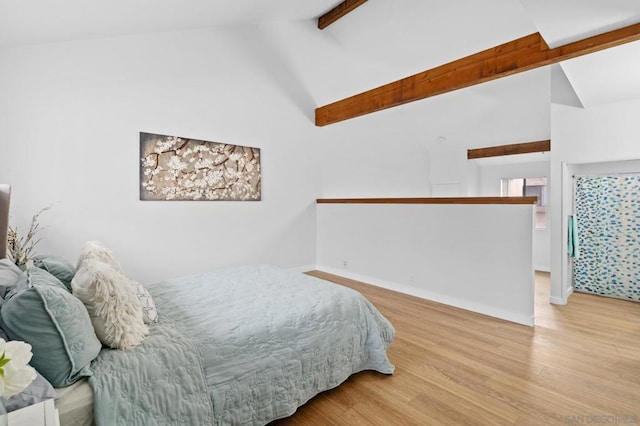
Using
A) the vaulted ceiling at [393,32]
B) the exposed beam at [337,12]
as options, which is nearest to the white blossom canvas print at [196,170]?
→ the vaulted ceiling at [393,32]

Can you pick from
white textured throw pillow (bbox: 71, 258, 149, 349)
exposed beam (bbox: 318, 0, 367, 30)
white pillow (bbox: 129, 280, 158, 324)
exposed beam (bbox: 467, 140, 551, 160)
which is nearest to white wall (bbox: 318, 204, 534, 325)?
exposed beam (bbox: 318, 0, 367, 30)

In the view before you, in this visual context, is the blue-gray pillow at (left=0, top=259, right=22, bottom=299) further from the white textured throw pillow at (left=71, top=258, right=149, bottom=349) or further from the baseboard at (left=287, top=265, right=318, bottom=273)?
the baseboard at (left=287, top=265, right=318, bottom=273)

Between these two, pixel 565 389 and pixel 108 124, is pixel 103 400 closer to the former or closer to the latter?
pixel 565 389

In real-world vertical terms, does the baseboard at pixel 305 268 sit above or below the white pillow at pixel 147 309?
below

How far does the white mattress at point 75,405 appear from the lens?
1129 mm

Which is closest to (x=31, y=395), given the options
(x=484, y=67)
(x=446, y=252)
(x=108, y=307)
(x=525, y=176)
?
(x=108, y=307)

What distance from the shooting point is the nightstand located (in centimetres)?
83

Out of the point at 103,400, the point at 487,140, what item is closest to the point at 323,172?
the point at 487,140

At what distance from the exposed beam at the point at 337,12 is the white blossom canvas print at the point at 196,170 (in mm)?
1946

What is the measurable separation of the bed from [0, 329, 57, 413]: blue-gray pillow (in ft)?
0.38

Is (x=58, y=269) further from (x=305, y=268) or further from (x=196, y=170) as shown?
(x=305, y=268)

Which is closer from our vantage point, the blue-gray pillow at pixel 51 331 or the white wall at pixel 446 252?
the blue-gray pillow at pixel 51 331

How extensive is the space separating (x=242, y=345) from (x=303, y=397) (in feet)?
1.61

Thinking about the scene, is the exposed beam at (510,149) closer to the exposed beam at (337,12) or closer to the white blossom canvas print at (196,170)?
the exposed beam at (337,12)
